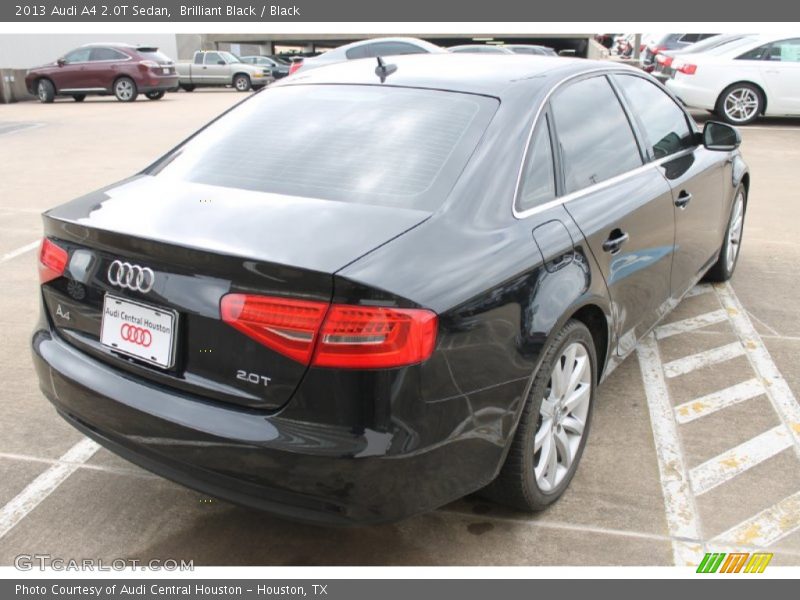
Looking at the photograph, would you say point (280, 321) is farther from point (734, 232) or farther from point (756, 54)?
point (756, 54)

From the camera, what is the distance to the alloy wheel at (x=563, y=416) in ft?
9.46

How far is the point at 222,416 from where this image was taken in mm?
2312

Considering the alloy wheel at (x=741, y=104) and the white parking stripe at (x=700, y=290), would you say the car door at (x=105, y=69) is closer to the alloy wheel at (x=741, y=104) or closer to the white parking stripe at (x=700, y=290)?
the alloy wheel at (x=741, y=104)

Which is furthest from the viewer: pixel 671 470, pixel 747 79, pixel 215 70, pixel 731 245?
pixel 215 70

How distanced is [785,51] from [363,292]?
13.1m

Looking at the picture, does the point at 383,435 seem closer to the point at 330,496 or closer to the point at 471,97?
the point at 330,496

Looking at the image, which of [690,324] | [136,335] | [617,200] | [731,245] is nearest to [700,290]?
[731,245]

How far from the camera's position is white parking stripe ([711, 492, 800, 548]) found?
9.34ft

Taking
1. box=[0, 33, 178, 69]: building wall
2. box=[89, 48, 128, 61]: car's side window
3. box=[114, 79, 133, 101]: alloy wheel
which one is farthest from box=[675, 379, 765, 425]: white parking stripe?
box=[0, 33, 178, 69]: building wall

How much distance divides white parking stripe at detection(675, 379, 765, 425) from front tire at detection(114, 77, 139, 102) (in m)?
20.1

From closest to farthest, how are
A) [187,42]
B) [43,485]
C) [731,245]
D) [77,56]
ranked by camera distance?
[43,485] < [731,245] < [77,56] < [187,42]

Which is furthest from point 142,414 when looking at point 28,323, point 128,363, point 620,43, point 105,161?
point 620,43

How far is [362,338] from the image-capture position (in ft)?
7.08

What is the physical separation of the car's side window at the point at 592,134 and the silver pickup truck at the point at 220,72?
79.2 ft
